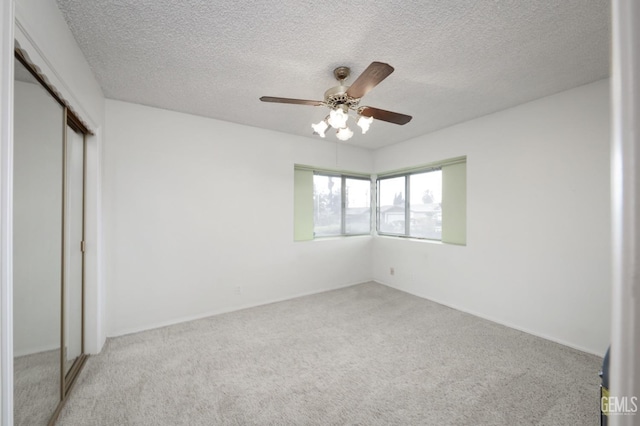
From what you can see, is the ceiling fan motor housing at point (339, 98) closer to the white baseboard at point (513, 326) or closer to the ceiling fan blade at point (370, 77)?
the ceiling fan blade at point (370, 77)

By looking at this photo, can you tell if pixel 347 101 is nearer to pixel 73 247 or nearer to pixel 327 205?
pixel 73 247

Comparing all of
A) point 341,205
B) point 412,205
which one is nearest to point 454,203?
point 412,205

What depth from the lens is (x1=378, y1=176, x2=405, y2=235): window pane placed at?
4.63m

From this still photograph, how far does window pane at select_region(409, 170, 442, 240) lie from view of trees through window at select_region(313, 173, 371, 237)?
0.87m

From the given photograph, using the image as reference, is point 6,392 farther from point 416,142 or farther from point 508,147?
point 416,142

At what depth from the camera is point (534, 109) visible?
112 inches

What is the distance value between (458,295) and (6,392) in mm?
3946

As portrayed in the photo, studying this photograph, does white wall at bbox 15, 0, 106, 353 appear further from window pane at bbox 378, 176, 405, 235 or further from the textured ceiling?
window pane at bbox 378, 176, 405, 235

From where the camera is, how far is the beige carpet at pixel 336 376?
5.94 feet

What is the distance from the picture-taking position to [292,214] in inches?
159

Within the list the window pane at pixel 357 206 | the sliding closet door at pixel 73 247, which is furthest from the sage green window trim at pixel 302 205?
the sliding closet door at pixel 73 247

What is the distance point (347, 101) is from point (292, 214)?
2.20 m

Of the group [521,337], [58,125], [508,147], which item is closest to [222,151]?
[58,125]

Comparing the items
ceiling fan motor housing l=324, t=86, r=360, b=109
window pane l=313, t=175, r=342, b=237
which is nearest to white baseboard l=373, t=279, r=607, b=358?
window pane l=313, t=175, r=342, b=237
